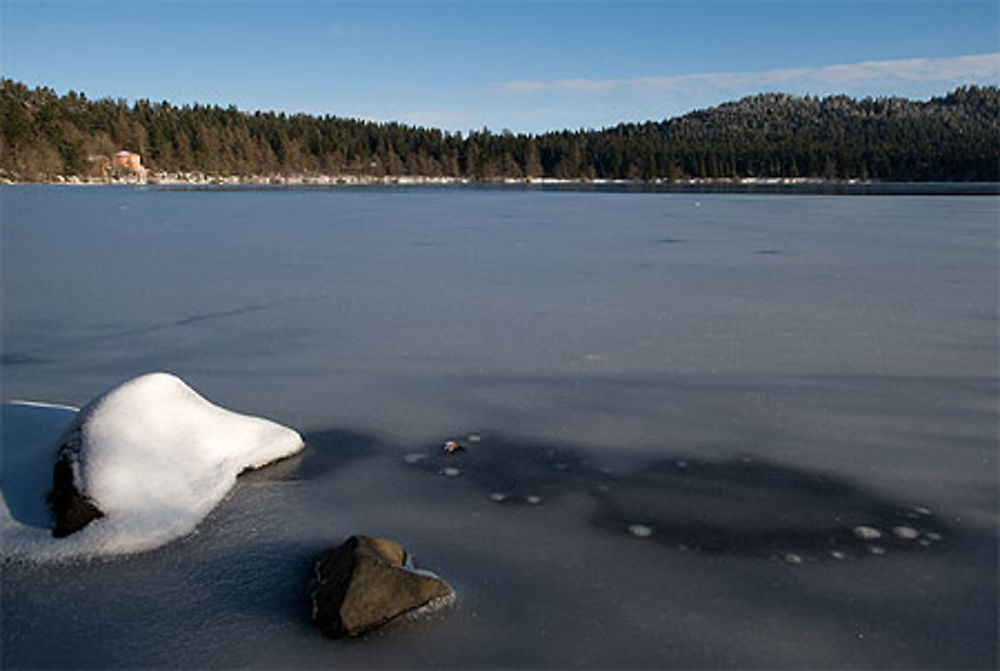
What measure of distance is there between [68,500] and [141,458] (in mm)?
372

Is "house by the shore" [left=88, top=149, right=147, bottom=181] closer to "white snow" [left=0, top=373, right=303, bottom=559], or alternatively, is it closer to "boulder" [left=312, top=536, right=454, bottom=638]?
"white snow" [left=0, top=373, right=303, bottom=559]

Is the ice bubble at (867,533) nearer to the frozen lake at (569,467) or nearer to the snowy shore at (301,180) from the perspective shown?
the frozen lake at (569,467)

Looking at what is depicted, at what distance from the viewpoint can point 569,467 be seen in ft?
12.9

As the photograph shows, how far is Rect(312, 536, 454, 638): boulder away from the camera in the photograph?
2.58 m

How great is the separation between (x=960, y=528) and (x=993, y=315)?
5419 millimetres

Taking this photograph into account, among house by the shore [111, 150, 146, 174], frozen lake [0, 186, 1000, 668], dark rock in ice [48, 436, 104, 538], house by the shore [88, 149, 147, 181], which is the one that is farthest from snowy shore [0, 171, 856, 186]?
dark rock in ice [48, 436, 104, 538]

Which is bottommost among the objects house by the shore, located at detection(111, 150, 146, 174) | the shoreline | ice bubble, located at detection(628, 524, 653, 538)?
ice bubble, located at detection(628, 524, 653, 538)

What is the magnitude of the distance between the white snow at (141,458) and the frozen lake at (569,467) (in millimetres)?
Result: 155

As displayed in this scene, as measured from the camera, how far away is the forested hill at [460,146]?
74.4 m

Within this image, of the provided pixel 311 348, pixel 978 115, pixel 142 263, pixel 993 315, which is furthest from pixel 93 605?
pixel 978 115

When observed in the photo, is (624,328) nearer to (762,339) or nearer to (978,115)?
(762,339)

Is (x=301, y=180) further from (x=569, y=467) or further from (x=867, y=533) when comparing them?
(x=867, y=533)

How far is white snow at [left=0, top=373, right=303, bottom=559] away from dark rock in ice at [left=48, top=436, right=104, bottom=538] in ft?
0.11

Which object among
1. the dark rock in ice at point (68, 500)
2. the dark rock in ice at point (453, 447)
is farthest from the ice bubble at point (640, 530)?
the dark rock in ice at point (68, 500)
